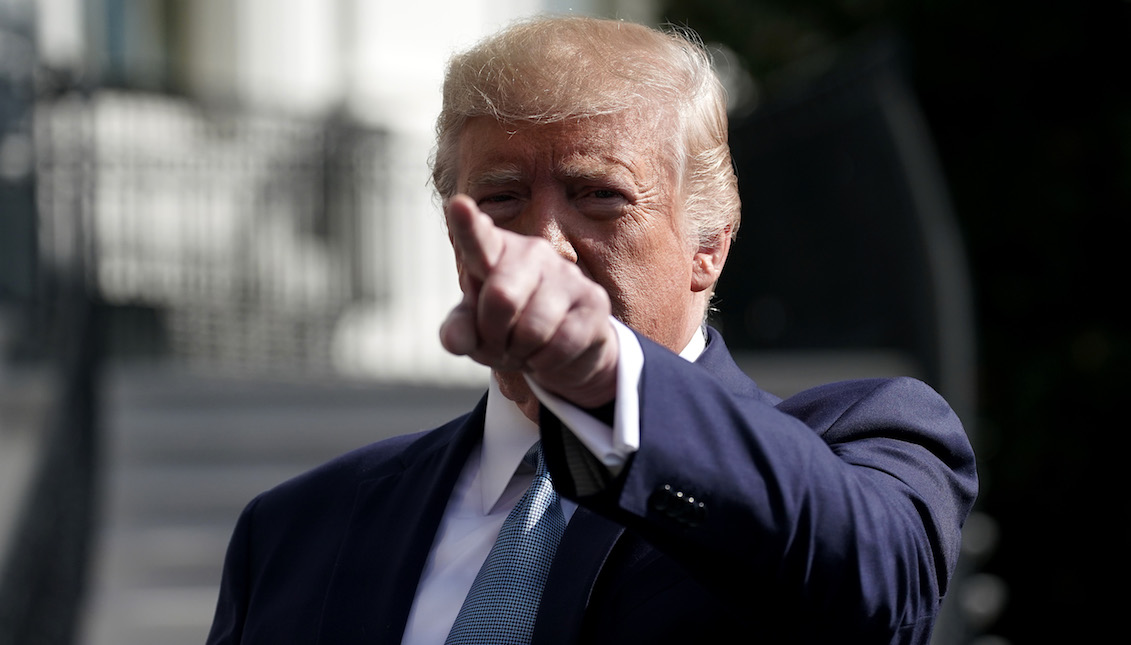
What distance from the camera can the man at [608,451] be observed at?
1425 mm

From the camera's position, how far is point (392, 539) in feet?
6.76

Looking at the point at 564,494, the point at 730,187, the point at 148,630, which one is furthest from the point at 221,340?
the point at 564,494

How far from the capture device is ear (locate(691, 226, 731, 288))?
215 cm

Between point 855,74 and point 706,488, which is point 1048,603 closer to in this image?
point 855,74

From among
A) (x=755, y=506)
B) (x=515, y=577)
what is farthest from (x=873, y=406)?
(x=515, y=577)

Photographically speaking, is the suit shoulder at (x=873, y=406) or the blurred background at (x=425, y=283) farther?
the blurred background at (x=425, y=283)

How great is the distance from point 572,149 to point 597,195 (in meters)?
0.07

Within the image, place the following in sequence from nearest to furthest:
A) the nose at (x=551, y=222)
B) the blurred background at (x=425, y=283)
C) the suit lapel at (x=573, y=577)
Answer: the suit lapel at (x=573, y=577) → the nose at (x=551, y=222) → the blurred background at (x=425, y=283)

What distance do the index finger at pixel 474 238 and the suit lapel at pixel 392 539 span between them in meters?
0.83

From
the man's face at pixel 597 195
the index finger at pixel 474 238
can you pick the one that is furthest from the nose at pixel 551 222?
the index finger at pixel 474 238

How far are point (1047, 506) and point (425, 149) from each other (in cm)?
448

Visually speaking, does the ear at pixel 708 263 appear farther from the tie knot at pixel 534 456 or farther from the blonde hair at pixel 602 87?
the tie knot at pixel 534 456

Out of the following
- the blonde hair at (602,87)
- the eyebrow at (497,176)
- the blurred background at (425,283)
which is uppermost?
the blonde hair at (602,87)

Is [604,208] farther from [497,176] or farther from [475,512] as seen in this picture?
[475,512]
